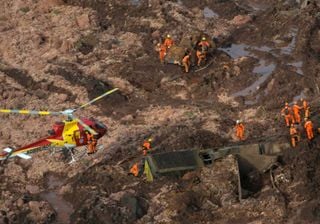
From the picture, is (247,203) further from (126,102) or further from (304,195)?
(126,102)

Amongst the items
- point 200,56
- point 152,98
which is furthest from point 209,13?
point 152,98

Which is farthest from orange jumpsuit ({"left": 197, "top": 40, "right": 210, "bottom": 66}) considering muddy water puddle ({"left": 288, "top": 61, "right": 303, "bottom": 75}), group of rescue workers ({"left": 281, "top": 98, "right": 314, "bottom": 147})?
group of rescue workers ({"left": 281, "top": 98, "right": 314, "bottom": 147})

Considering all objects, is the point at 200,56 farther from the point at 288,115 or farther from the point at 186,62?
the point at 288,115

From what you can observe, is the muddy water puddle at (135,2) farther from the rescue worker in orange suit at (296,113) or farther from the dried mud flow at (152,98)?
the rescue worker in orange suit at (296,113)

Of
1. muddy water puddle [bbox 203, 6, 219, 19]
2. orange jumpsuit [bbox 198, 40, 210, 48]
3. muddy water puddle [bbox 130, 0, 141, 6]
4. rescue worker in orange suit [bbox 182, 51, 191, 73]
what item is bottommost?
rescue worker in orange suit [bbox 182, 51, 191, 73]

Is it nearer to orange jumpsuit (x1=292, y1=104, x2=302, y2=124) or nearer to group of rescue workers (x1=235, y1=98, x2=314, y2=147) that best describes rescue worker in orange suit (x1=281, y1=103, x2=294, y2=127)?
group of rescue workers (x1=235, y1=98, x2=314, y2=147)

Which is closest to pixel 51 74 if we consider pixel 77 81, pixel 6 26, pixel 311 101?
pixel 77 81
